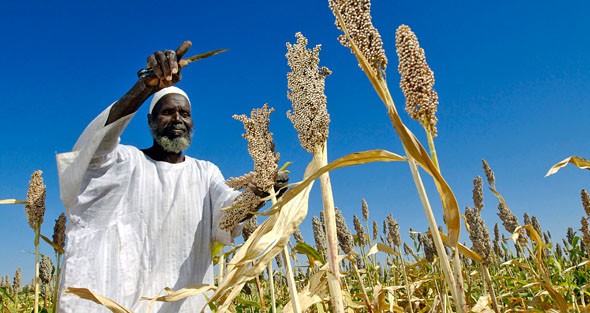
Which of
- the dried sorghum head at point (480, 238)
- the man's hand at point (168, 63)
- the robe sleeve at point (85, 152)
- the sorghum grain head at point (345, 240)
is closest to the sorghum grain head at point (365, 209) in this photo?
the sorghum grain head at point (345, 240)

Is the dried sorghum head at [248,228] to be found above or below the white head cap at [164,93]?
below

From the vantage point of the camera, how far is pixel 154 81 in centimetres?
289

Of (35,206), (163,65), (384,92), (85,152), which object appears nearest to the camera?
(384,92)

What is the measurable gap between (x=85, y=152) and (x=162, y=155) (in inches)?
40.4

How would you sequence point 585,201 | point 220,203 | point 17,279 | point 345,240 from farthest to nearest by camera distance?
point 17,279
point 585,201
point 220,203
point 345,240

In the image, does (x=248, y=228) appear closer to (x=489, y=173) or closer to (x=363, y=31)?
(x=363, y=31)

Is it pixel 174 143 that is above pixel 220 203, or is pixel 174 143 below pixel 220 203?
above

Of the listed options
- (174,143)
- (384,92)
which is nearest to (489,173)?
(174,143)

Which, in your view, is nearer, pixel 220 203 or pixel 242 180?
pixel 242 180

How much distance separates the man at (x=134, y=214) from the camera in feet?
11.5

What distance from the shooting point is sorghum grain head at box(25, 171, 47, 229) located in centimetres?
307

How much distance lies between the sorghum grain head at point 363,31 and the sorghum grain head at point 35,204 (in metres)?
2.65

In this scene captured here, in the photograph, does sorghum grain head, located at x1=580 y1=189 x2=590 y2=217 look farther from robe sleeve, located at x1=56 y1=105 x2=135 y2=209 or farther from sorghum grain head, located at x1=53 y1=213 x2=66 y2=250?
sorghum grain head, located at x1=53 y1=213 x2=66 y2=250

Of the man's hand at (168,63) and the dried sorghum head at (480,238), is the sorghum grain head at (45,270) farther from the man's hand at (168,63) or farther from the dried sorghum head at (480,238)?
the dried sorghum head at (480,238)
